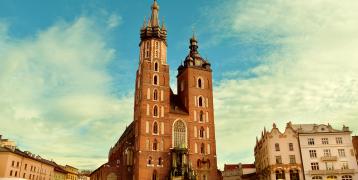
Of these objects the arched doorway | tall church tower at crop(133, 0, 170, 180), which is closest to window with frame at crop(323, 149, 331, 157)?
tall church tower at crop(133, 0, 170, 180)

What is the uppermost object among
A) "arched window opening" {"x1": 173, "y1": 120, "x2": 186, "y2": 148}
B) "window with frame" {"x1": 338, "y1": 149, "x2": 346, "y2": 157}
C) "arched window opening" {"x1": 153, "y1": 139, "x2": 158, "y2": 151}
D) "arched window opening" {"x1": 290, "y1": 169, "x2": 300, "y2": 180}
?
"arched window opening" {"x1": 173, "y1": 120, "x2": 186, "y2": 148}

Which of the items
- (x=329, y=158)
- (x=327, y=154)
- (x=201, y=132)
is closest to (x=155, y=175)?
(x=201, y=132)

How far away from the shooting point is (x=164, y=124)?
2655 inches

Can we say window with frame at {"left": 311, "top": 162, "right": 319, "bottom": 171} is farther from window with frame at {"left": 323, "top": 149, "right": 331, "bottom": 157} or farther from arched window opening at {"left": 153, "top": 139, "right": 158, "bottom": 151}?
arched window opening at {"left": 153, "top": 139, "right": 158, "bottom": 151}

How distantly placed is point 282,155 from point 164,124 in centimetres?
2339

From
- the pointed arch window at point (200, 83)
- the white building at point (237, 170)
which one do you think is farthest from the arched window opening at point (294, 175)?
the white building at point (237, 170)

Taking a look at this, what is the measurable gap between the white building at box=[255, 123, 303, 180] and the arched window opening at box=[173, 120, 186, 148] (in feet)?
53.6

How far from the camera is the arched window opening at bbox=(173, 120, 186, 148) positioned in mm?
67569

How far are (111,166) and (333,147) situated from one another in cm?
4294

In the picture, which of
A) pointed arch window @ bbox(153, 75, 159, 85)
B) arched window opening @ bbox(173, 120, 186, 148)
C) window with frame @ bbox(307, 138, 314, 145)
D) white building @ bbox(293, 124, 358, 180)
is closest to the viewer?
white building @ bbox(293, 124, 358, 180)

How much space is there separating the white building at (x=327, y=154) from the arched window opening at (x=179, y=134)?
22.2 metres

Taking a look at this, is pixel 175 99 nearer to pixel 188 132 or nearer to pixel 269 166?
pixel 188 132

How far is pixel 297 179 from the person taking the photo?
61.9 m

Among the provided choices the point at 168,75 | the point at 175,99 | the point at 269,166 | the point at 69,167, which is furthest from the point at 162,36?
the point at 69,167
